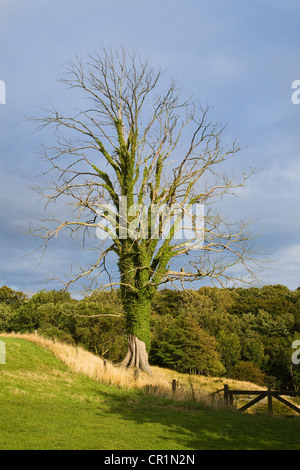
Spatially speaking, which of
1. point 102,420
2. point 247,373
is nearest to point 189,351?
point 247,373

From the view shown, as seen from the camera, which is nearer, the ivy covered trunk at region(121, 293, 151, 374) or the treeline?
the ivy covered trunk at region(121, 293, 151, 374)

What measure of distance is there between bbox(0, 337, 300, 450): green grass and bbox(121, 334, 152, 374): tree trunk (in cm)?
418

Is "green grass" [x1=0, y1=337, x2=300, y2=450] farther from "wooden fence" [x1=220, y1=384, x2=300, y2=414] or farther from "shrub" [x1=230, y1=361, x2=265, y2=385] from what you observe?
"shrub" [x1=230, y1=361, x2=265, y2=385]

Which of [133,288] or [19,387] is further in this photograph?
[133,288]

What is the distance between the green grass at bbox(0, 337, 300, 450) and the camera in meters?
10.2

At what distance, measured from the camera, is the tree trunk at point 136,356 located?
23.8 meters

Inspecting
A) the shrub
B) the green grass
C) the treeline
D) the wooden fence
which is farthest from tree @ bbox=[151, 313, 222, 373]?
the wooden fence

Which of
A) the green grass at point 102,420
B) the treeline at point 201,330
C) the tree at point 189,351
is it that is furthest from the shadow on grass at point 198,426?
the tree at point 189,351

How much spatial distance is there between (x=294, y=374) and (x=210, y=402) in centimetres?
3239

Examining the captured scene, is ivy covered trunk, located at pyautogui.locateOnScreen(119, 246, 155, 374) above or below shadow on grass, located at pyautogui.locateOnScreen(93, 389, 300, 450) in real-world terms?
above

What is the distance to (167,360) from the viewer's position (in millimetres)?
39656

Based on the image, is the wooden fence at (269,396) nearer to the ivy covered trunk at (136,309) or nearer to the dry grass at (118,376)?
the dry grass at (118,376)
